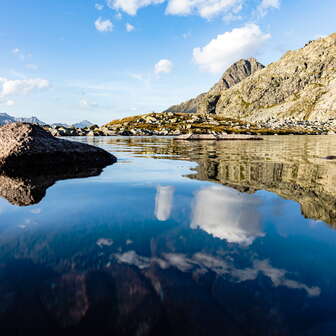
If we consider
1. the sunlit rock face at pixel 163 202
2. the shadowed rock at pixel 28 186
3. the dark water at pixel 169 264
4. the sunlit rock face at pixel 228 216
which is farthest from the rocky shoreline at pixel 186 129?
the dark water at pixel 169 264

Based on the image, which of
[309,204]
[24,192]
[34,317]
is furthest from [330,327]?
[24,192]

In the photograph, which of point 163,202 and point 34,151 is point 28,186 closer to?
point 34,151

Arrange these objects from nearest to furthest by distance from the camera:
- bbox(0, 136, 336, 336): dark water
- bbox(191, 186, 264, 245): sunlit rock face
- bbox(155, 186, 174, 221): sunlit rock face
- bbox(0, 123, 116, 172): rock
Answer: bbox(0, 136, 336, 336): dark water < bbox(191, 186, 264, 245): sunlit rock face < bbox(155, 186, 174, 221): sunlit rock face < bbox(0, 123, 116, 172): rock

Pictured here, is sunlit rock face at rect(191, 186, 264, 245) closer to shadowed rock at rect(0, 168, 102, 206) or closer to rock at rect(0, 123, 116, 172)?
shadowed rock at rect(0, 168, 102, 206)

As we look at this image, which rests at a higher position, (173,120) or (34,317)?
(173,120)

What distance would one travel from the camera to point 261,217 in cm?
509

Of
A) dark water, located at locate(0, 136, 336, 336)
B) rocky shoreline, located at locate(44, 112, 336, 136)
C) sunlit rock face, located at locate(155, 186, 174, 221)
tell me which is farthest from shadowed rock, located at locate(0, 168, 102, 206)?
rocky shoreline, located at locate(44, 112, 336, 136)

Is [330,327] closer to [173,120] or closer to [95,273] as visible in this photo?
[95,273]

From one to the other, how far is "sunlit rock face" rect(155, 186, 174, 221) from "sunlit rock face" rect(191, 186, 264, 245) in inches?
23.5

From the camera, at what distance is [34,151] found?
11.5 meters

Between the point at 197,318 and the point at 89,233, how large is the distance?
241cm

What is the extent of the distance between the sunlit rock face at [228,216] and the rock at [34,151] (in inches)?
319

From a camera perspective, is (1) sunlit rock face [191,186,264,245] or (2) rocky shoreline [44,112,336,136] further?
(2) rocky shoreline [44,112,336,136]

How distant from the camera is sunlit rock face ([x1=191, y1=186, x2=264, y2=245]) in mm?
4299
